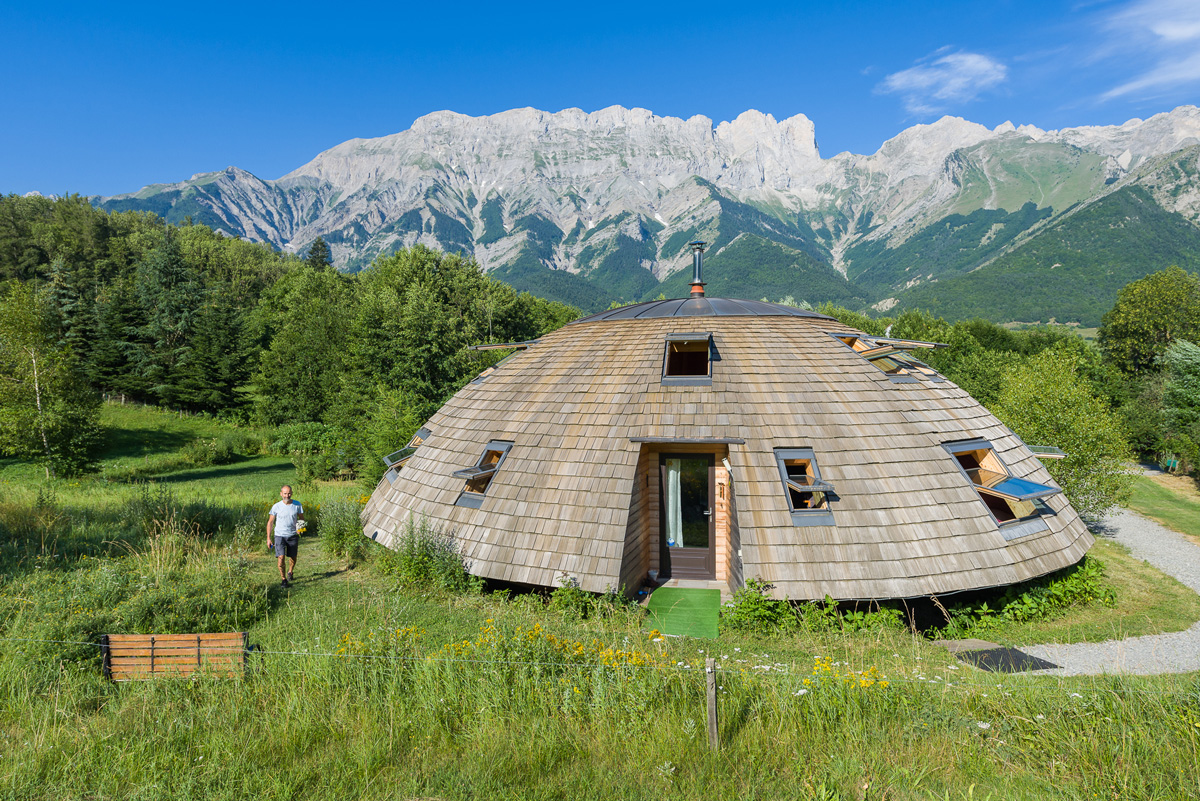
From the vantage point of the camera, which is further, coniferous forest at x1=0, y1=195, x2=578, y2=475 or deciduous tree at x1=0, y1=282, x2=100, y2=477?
coniferous forest at x1=0, y1=195, x2=578, y2=475

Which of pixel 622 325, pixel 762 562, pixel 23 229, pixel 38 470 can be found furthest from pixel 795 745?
pixel 23 229

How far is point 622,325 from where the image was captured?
12875 millimetres

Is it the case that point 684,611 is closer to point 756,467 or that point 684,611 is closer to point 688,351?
point 756,467

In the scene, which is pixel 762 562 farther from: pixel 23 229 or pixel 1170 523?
pixel 23 229

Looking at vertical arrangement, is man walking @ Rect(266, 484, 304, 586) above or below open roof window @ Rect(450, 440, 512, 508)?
below

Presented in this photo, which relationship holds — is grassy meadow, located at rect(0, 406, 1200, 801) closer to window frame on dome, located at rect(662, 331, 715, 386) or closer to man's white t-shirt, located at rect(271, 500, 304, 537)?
man's white t-shirt, located at rect(271, 500, 304, 537)

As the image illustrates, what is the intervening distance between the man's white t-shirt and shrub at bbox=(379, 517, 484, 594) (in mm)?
2099

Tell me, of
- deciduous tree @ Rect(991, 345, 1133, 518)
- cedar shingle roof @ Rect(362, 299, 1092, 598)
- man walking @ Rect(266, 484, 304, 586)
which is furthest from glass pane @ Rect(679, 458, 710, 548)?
deciduous tree @ Rect(991, 345, 1133, 518)

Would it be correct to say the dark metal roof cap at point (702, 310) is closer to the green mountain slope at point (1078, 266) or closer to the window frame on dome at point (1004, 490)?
the window frame on dome at point (1004, 490)

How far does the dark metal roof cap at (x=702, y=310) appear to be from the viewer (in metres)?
12.7

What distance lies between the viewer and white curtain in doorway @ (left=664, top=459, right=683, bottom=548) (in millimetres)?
10289

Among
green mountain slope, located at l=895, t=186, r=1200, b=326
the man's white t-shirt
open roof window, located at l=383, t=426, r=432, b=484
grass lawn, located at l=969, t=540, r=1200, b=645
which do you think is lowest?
grass lawn, located at l=969, t=540, r=1200, b=645

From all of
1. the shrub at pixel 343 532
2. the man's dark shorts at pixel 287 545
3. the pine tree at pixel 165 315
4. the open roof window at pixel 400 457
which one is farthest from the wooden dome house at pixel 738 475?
the pine tree at pixel 165 315

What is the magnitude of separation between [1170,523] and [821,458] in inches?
853
